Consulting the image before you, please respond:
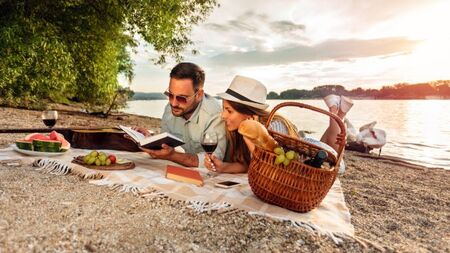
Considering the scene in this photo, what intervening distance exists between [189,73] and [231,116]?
88 cm

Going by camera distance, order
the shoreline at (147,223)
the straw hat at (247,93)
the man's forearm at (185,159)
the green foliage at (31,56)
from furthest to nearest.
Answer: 1. the green foliage at (31,56)
2. the man's forearm at (185,159)
3. the straw hat at (247,93)
4. the shoreline at (147,223)

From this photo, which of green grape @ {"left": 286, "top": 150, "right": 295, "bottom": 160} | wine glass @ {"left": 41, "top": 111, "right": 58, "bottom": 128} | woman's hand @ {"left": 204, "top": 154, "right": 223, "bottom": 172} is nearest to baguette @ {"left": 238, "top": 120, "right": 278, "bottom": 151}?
green grape @ {"left": 286, "top": 150, "right": 295, "bottom": 160}

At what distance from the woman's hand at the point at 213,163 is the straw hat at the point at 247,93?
678 millimetres

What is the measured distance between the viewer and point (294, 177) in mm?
3264

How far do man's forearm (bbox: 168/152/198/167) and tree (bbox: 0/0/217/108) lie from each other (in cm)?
773

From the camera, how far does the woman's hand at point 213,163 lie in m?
4.17

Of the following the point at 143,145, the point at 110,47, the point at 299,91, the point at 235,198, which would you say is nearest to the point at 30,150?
the point at 143,145

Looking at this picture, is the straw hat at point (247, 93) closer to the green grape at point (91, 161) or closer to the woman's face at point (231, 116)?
the woman's face at point (231, 116)

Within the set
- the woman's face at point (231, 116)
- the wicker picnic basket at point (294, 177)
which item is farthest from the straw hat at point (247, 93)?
the wicker picnic basket at point (294, 177)

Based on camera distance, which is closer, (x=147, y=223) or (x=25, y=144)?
(x=147, y=223)

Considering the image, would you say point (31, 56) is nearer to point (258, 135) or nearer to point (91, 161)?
point (91, 161)

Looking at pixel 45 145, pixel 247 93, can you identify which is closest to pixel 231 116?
pixel 247 93

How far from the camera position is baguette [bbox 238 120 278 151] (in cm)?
327

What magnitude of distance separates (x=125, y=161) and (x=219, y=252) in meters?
2.25
